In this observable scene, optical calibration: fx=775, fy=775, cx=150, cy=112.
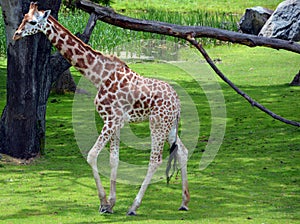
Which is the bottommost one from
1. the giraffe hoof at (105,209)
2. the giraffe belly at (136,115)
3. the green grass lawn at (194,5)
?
the green grass lawn at (194,5)

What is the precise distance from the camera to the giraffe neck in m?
8.01

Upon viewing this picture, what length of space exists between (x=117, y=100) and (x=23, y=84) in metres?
3.09

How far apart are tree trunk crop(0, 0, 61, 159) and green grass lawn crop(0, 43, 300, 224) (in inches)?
13.0

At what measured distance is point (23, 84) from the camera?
34.8 feet

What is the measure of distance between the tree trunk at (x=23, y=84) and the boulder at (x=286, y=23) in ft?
39.5

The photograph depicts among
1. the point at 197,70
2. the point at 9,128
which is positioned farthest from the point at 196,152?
the point at 197,70

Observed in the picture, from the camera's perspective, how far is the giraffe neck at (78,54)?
801 cm

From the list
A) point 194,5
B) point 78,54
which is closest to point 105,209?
point 78,54

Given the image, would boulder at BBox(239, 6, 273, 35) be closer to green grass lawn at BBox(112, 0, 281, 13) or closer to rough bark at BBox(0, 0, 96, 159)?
green grass lawn at BBox(112, 0, 281, 13)

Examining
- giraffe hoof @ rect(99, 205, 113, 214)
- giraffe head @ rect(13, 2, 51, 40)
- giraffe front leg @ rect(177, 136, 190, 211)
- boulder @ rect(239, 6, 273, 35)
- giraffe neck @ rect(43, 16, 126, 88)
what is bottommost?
boulder @ rect(239, 6, 273, 35)

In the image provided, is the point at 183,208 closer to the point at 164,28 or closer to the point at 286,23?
the point at 164,28

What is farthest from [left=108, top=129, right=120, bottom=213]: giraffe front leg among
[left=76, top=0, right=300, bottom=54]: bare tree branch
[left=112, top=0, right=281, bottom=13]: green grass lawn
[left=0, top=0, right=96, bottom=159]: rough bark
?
[left=112, top=0, right=281, bottom=13]: green grass lawn

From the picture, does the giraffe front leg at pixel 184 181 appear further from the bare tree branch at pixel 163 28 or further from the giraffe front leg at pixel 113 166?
the bare tree branch at pixel 163 28

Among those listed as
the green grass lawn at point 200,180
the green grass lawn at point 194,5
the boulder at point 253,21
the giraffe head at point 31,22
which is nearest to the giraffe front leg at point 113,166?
the green grass lawn at point 200,180
